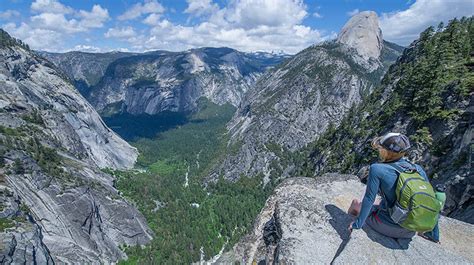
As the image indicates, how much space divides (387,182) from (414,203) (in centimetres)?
81

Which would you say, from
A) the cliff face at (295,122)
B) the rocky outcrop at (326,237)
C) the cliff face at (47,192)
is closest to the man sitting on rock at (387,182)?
the rocky outcrop at (326,237)

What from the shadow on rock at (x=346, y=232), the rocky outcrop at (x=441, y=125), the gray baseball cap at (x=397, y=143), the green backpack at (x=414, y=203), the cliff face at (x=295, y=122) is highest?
the gray baseball cap at (x=397, y=143)

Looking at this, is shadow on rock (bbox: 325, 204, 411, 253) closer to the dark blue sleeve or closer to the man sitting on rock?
the man sitting on rock

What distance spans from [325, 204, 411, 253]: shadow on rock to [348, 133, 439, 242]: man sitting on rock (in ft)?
0.58

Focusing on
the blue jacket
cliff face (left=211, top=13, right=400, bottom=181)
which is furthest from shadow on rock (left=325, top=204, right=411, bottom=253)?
cliff face (left=211, top=13, right=400, bottom=181)

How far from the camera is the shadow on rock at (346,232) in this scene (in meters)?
9.64

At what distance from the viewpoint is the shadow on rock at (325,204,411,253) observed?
31.6 ft

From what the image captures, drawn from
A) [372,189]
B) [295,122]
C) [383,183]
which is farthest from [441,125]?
[295,122]

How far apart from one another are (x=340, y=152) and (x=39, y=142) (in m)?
86.3

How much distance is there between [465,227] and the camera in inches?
455

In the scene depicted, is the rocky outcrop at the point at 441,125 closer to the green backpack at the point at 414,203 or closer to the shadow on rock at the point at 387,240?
the shadow on rock at the point at 387,240

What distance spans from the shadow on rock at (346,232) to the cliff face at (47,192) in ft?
202

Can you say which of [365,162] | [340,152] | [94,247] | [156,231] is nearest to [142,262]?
[94,247]

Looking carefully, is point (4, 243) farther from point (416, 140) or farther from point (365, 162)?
point (416, 140)
